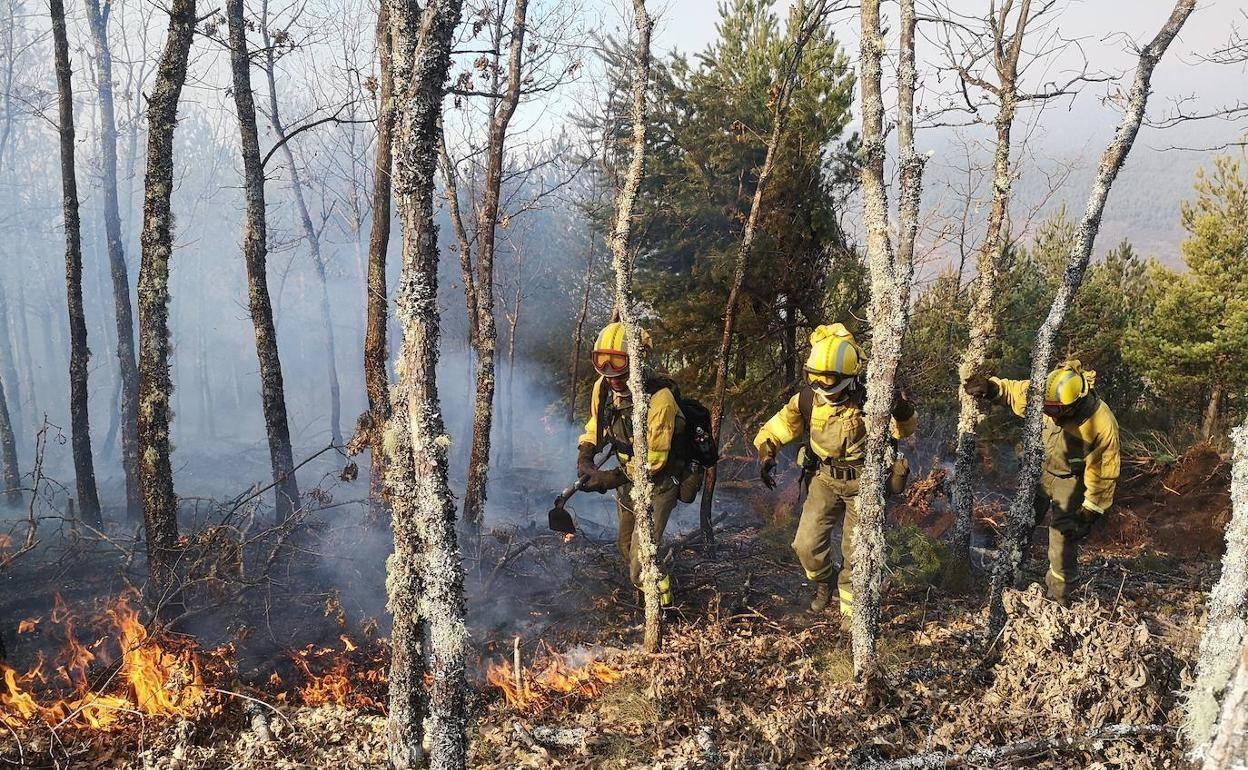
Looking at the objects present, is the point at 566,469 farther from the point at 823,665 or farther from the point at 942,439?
the point at 823,665

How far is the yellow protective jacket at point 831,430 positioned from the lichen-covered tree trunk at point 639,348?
1275 mm

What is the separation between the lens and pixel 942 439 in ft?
39.2

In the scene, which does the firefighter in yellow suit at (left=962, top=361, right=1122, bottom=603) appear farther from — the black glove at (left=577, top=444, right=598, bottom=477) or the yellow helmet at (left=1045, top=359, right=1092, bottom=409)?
the black glove at (left=577, top=444, right=598, bottom=477)

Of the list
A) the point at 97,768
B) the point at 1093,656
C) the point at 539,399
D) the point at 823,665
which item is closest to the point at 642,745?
the point at 823,665

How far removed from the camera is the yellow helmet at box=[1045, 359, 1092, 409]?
516cm

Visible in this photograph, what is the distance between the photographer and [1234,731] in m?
1.69

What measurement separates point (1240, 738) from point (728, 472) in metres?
9.47

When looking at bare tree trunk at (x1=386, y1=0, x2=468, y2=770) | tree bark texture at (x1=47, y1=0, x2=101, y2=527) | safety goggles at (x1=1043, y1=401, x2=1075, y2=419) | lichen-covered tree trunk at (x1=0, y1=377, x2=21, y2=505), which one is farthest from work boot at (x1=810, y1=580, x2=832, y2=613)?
lichen-covered tree trunk at (x1=0, y1=377, x2=21, y2=505)

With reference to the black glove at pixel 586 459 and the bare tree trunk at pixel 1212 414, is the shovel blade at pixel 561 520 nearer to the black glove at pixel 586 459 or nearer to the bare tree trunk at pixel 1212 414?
the black glove at pixel 586 459

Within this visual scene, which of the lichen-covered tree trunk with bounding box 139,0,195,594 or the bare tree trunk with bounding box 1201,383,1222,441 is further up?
the lichen-covered tree trunk with bounding box 139,0,195,594

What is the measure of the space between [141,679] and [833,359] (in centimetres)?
506

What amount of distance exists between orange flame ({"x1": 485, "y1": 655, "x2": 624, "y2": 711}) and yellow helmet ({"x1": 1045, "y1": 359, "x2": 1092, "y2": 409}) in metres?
4.17

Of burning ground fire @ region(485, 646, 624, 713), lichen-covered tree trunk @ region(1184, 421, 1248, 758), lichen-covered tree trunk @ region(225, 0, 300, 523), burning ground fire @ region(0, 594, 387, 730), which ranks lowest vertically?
burning ground fire @ region(485, 646, 624, 713)

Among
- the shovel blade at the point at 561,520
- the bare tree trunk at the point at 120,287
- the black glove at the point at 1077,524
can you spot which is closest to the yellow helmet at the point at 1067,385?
the black glove at the point at 1077,524
